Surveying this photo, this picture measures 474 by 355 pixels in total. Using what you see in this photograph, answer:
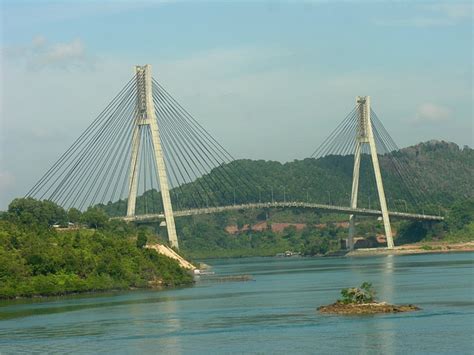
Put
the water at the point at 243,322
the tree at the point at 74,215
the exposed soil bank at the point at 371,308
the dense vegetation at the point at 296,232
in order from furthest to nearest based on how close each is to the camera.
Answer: the dense vegetation at the point at 296,232, the tree at the point at 74,215, the exposed soil bank at the point at 371,308, the water at the point at 243,322

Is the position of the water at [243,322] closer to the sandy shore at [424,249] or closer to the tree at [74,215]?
the tree at [74,215]

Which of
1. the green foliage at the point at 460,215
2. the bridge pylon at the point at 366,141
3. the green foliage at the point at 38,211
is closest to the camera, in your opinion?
the green foliage at the point at 38,211

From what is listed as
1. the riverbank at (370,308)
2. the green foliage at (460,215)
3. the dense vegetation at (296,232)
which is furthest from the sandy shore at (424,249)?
the riverbank at (370,308)

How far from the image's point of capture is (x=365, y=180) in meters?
126

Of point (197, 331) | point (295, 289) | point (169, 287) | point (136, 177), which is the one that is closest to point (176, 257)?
point (136, 177)

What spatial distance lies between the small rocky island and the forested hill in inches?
2360

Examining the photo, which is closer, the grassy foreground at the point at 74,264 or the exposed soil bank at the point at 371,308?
the exposed soil bank at the point at 371,308

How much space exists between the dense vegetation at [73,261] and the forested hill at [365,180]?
35.6 metres

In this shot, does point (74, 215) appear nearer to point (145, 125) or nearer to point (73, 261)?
point (145, 125)

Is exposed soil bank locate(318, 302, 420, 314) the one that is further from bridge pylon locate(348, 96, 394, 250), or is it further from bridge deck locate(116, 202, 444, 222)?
bridge pylon locate(348, 96, 394, 250)

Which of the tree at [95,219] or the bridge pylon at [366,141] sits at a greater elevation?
the bridge pylon at [366,141]

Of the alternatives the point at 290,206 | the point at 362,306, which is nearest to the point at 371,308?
the point at 362,306

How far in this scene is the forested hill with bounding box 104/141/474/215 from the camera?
111562 millimetres

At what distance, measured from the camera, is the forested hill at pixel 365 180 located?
112m
